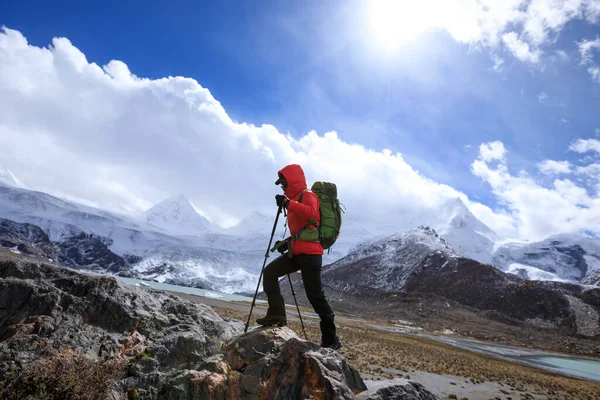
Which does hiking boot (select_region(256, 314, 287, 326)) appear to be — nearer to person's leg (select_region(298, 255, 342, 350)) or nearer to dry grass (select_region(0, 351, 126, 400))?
person's leg (select_region(298, 255, 342, 350))

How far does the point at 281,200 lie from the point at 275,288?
1660 mm

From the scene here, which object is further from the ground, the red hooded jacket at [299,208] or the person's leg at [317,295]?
the red hooded jacket at [299,208]

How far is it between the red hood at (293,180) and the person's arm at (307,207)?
0.30 m

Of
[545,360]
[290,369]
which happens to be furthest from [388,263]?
[290,369]

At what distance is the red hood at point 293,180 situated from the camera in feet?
20.6

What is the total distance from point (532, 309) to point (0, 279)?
120871 millimetres

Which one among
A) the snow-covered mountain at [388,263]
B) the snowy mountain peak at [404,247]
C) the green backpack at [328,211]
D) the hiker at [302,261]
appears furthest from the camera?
the snowy mountain peak at [404,247]

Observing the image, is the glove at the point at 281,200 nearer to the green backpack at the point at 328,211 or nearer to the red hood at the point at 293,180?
the red hood at the point at 293,180

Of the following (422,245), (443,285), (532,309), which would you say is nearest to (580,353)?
(532,309)

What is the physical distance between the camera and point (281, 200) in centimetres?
593

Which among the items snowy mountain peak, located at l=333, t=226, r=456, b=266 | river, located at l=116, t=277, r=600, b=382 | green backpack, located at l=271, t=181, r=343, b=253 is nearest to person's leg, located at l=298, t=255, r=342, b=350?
green backpack, located at l=271, t=181, r=343, b=253

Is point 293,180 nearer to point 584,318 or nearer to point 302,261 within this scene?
point 302,261

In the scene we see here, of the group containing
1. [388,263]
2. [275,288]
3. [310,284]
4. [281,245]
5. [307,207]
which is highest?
[388,263]

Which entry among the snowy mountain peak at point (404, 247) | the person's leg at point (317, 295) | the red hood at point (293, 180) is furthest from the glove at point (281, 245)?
the snowy mountain peak at point (404, 247)
